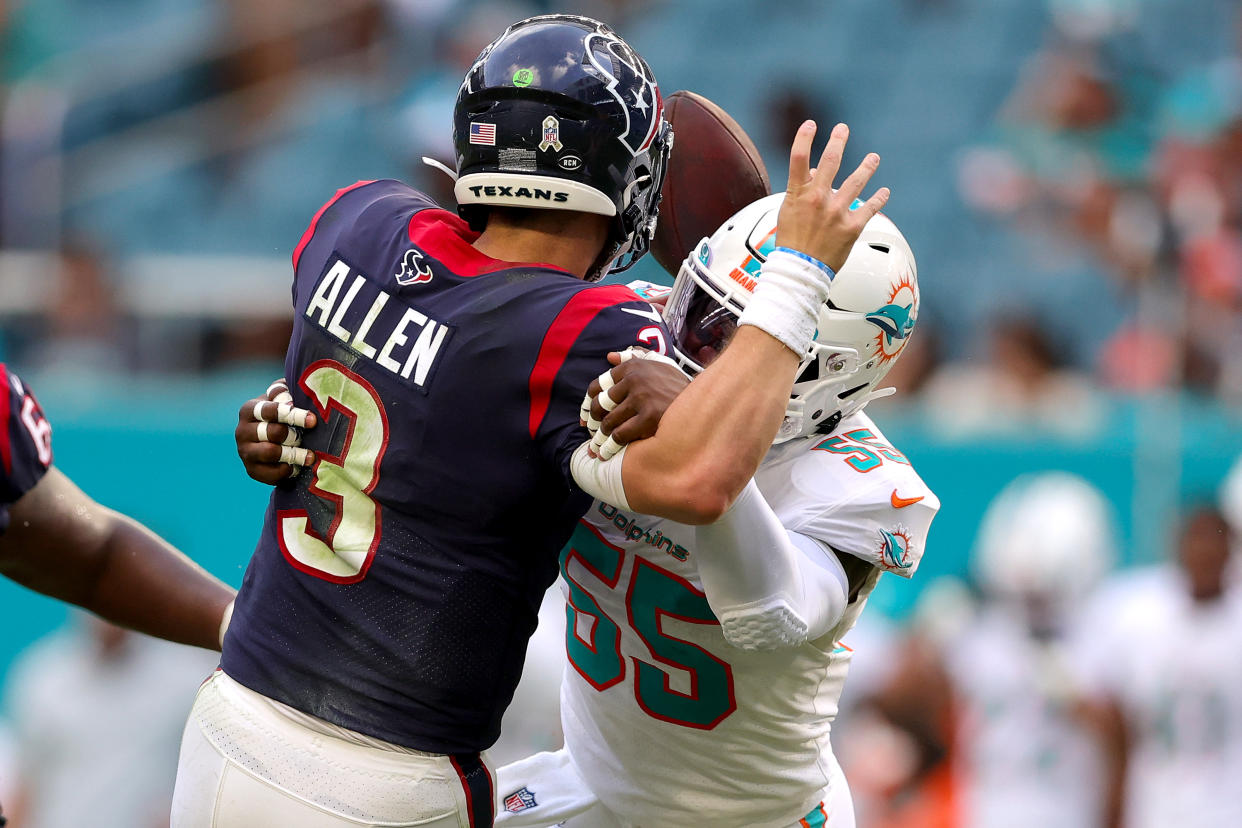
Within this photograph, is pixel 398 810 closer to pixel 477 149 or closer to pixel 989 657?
pixel 477 149

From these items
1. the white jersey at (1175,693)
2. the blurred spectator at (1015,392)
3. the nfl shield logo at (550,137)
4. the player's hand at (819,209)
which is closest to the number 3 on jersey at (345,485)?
the nfl shield logo at (550,137)

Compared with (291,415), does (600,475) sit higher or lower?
higher

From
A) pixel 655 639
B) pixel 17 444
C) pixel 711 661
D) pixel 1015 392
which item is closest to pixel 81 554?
pixel 17 444

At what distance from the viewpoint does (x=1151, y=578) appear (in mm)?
7258

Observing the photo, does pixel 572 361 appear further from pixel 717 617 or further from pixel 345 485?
pixel 717 617

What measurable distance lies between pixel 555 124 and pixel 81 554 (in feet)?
4.87

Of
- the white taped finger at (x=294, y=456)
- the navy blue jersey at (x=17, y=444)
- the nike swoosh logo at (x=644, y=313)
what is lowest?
the navy blue jersey at (x=17, y=444)

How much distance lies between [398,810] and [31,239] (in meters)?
6.58

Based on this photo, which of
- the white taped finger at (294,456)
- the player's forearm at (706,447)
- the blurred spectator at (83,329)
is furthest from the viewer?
the blurred spectator at (83,329)

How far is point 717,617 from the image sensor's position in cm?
309

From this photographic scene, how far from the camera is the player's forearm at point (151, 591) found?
138 inches

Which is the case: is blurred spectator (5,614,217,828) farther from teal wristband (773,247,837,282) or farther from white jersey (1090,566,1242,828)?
teal wristband (773,247,837,282)

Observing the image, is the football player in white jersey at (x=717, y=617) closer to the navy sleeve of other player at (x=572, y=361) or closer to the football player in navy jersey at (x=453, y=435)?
the football player in navy jersey at (x=453, y=435)

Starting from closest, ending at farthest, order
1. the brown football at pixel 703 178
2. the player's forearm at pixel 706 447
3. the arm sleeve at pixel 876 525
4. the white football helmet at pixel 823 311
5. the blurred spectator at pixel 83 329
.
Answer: the player's forearm at pixel 706 447, the arm sleeve at pixel 876 525, the white football helmet at pixel 823 311, the brown football at pixel 703 178, the blurred spectator at pixel 83 329
